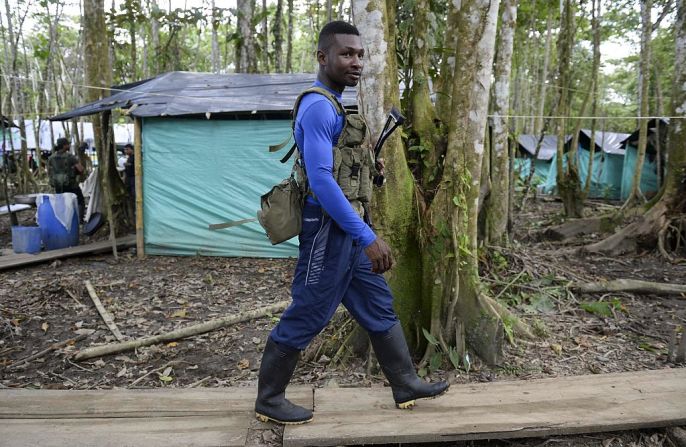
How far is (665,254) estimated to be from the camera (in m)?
7.16

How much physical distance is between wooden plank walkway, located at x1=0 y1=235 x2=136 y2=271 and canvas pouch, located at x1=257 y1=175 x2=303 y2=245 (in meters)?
6.32

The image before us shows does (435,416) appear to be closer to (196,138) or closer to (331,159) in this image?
(331,159)

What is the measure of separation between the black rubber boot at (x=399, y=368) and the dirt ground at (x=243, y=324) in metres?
0.38

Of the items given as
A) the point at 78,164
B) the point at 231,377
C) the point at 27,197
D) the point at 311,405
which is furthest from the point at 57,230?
the point at 311,405

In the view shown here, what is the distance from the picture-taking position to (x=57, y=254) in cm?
789

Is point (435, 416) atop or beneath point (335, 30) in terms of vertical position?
beneath

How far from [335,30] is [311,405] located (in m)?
2.02

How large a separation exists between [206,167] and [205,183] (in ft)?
0.84

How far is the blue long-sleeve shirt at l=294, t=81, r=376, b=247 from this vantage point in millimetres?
2295

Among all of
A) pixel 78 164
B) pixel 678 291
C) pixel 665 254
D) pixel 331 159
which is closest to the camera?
pixel 331 159

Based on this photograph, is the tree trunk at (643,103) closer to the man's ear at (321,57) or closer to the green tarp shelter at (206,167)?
the green tarp shelter at (206,167)

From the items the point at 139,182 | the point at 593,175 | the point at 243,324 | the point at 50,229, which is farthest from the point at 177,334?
the point at 593,175

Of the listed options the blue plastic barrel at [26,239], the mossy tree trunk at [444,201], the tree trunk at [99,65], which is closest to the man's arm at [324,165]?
the mossy tree trunk at [444,201]

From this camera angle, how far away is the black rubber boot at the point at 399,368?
2691 millimetres
